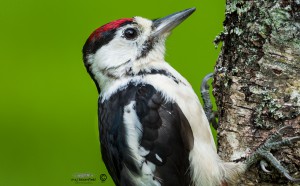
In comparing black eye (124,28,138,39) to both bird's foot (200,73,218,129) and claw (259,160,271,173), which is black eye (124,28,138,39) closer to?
bird's foot (200,73,218,129)

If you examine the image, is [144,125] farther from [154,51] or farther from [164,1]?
[164,1]

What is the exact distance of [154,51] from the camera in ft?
14.6

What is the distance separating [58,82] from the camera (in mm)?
4926

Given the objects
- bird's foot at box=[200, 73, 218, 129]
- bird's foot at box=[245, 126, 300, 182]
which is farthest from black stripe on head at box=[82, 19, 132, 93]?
bird's foot at box=[245, 126, 300, 182]

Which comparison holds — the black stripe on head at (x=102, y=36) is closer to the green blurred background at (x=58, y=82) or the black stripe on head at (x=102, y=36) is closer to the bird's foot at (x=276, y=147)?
the green blurred background at (x=58, y=82)

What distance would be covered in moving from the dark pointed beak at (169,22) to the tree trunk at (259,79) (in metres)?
0.51

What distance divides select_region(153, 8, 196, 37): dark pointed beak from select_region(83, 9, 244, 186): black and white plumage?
0.91 ft

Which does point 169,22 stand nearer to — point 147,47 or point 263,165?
point 147,47

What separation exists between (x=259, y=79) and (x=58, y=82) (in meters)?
1.68

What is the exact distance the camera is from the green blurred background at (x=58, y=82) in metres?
4.79

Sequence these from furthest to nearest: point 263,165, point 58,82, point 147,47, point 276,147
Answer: point 58,82 < point 147,47 < point 263,165 < point 276,147

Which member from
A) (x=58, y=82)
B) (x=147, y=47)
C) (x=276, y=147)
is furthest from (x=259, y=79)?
(x=58, y=82)

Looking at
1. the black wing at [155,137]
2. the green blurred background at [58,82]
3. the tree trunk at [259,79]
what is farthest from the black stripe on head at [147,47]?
the tree trunk at [259,79]

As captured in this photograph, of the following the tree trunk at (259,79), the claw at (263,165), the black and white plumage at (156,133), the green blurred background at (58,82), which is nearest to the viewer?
the tree trunk at (259,79)
